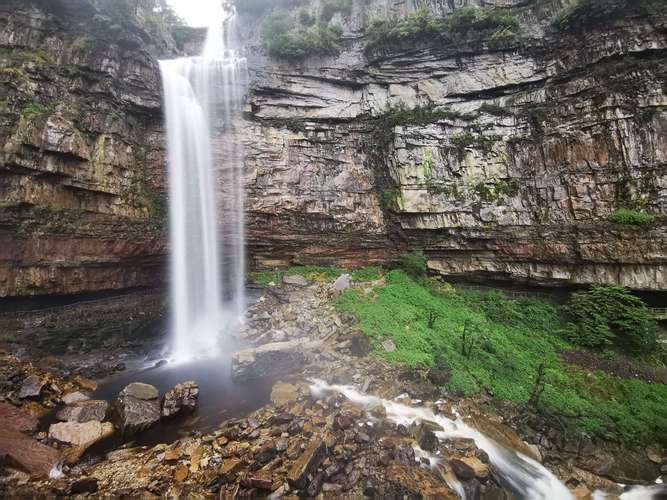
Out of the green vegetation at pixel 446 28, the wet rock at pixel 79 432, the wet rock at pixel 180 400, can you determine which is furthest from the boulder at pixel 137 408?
the green vegetation at pixel 446 28

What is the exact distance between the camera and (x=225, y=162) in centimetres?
1504

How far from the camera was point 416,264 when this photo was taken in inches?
590

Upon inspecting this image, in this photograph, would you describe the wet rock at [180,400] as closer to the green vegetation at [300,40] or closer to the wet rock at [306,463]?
the wet rock at [306,463]

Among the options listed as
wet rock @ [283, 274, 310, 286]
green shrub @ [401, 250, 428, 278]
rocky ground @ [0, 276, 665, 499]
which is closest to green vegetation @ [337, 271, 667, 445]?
rocky ground @ [0, 276, 665, 499]

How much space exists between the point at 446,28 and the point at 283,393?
18266mm

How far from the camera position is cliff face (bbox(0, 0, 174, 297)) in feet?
32.8

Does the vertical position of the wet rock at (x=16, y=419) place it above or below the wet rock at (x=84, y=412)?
above

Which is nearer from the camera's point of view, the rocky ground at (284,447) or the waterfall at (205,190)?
the rocky ground at (284,447)

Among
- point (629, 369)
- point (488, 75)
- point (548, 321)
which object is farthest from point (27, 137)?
point (629, 369)

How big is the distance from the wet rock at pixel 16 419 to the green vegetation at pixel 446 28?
19.9m

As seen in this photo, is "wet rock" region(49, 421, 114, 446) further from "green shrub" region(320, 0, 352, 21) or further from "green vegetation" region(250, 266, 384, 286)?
"green shrub" region(320, 0, 352, 21)

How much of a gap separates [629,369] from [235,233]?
57.1 feet

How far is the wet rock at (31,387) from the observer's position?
6945 millimetres

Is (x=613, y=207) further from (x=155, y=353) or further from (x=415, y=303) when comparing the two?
(x=155, y=353)
